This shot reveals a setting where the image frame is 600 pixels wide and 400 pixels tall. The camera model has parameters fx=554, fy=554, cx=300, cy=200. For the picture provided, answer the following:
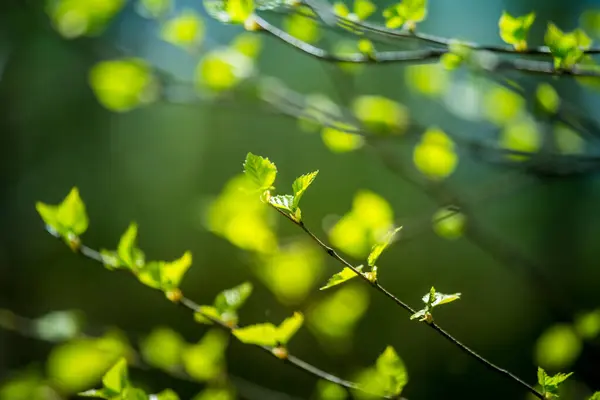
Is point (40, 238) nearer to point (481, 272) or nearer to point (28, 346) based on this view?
point (28, 346)

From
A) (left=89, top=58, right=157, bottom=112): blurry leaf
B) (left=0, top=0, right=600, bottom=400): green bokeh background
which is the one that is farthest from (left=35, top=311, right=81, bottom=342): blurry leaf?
(left=0, top=0, right=600, bottom=400): green bokeh background

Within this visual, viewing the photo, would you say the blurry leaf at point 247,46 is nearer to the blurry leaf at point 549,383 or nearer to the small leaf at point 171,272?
the small leaf at point 171,272

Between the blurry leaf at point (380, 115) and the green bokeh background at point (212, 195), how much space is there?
36.0 inches

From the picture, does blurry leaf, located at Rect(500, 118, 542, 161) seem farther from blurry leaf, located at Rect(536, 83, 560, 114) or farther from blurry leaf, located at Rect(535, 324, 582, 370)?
blurry leaf, located at Rect(535, 324, 582, 370)

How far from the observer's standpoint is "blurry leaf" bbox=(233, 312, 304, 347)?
454 millimetres

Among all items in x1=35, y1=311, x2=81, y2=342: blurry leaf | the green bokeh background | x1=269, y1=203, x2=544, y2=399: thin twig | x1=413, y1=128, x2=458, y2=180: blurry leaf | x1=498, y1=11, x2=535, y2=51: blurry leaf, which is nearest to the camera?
x1=269, y1=203, x2=544, y2=399: thin twig

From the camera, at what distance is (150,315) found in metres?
2.16

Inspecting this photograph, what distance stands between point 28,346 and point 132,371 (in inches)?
14.0

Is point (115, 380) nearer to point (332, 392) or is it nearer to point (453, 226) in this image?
point (332, 392)

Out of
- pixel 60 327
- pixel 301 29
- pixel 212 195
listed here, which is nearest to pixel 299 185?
pixel 301 29

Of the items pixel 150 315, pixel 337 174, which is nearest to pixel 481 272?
pixel 337 174

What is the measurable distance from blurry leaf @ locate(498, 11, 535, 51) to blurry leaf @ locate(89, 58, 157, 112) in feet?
1.77

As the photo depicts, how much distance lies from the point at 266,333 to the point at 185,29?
48 cm

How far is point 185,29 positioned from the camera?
2.51ft
